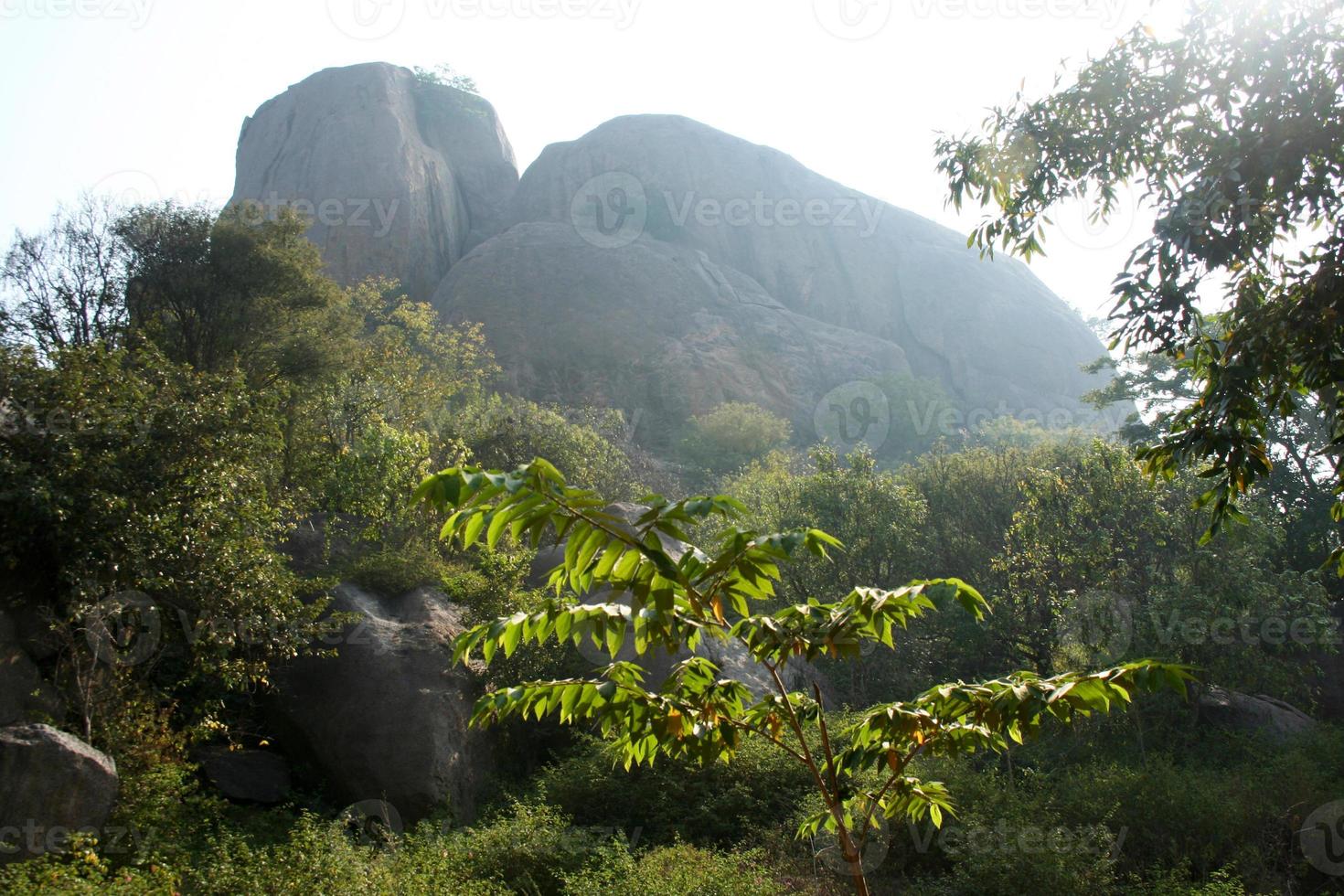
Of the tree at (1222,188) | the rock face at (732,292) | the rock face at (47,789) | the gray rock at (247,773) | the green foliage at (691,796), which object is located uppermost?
the rock face at (732,292)

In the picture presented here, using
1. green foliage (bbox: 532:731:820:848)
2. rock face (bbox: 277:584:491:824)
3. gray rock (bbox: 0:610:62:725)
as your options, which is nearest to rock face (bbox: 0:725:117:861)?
gray rock (bbox: 0:610:62:725)

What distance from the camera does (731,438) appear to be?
4419cm

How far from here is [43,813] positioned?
30.1 ft

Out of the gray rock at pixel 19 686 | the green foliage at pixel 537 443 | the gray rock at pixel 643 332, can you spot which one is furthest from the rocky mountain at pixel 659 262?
the gray rock at pixel 19 686

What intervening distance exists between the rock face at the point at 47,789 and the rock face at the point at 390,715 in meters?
4.10

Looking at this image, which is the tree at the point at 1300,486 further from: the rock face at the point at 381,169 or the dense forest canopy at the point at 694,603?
the rock face at the point at 381,169

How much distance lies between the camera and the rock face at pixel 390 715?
13.3 meters

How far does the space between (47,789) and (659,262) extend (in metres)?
51.4

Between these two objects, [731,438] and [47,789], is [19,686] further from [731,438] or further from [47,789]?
[731,438]

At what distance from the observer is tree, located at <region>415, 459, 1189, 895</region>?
292 cm

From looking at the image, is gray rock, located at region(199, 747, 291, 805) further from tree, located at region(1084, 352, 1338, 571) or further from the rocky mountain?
the rocky mountain

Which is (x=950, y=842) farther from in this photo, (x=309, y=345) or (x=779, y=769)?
(x=309, y=345)

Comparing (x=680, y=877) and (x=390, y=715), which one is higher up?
(x=680, y=877)

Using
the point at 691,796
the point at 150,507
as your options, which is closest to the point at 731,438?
the point at 691,796
